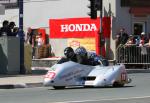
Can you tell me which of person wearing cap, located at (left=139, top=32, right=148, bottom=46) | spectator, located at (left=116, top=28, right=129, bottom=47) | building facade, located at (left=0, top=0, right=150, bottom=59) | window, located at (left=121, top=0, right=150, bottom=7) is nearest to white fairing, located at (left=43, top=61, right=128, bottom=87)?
person wearing cap, located at (left=139, top=32, right=148, bottom=46)

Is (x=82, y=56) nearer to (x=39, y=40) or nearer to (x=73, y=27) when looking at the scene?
(x=73, y=27)

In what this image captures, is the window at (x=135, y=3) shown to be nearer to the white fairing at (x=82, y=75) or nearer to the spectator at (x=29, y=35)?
the spectator at (x=29, y=35)

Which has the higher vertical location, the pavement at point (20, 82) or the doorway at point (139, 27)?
the doorway at point (139, 27)

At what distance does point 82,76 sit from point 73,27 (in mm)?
16481

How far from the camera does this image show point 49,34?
3800 cm

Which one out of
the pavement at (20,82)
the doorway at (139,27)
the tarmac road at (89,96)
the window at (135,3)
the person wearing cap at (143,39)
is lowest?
the pavement at (20,82)

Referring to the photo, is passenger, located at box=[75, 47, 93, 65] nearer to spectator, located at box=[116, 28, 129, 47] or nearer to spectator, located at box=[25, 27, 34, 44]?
spectator, located at box=[116, 28, 129, 47]

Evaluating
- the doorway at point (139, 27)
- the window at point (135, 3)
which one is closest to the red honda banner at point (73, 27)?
the window at point (135, 3)

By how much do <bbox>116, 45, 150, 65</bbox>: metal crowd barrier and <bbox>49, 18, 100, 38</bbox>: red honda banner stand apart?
7.18 ft

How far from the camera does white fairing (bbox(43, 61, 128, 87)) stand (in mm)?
19469

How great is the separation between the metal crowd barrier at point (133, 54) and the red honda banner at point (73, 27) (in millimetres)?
2188

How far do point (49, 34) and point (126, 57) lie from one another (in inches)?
257

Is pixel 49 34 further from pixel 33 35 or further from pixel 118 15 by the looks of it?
pixel 118 15

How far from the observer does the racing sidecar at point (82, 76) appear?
19484mm
